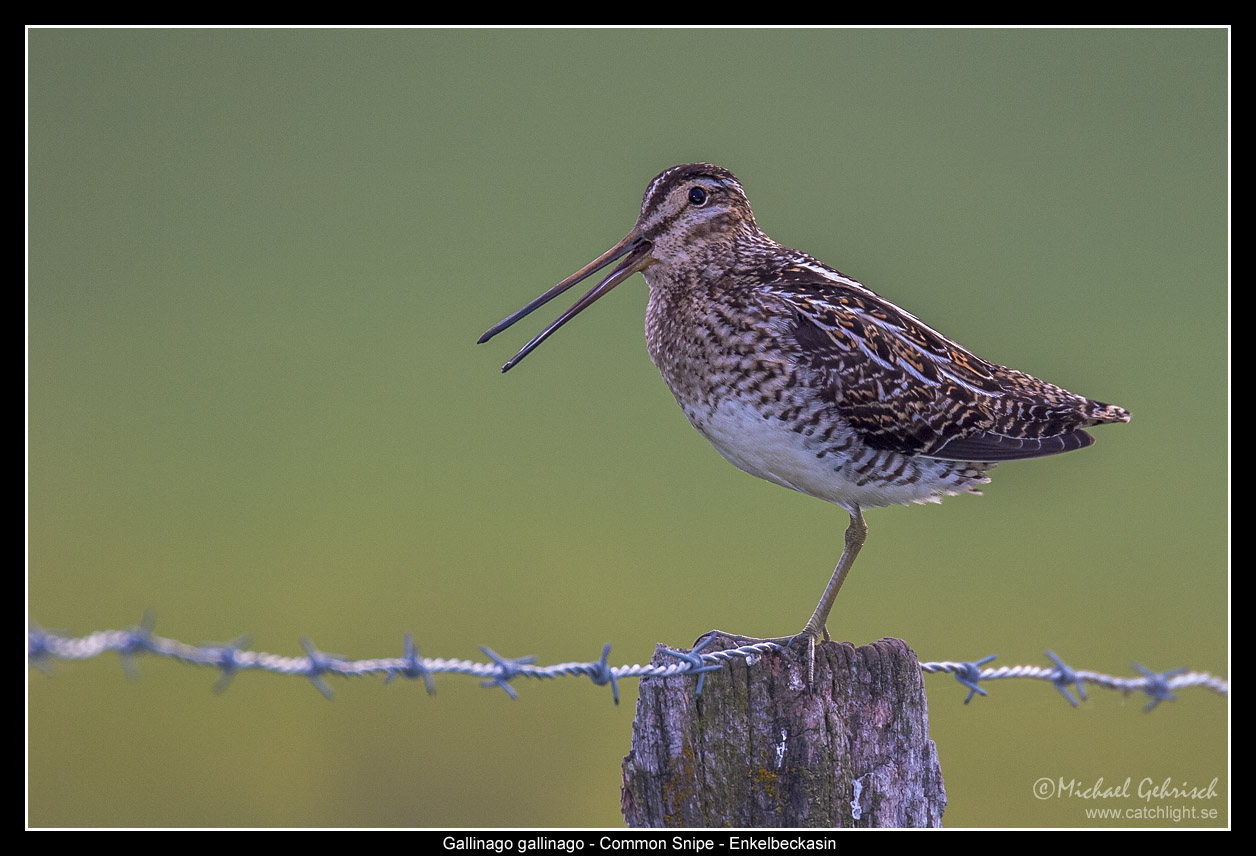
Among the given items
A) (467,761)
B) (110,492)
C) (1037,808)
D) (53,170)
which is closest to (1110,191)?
(1037,808)

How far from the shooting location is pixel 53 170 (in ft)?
38.4

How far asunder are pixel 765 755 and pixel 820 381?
145 cm

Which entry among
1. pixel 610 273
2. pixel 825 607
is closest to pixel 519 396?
pixel 610 273

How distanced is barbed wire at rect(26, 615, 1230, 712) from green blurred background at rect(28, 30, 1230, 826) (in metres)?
0.44

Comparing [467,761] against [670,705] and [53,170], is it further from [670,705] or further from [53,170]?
[53,170]

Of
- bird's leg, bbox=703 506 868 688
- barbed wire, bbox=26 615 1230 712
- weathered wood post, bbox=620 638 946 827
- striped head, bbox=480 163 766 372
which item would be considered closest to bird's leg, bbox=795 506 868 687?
bird's leg, bbox=703 506 868 688

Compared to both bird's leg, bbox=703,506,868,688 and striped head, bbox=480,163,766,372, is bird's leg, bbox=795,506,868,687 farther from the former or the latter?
striped head, bbox=480,163,766,372

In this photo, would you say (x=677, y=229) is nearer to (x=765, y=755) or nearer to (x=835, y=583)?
(x=835, y=583)

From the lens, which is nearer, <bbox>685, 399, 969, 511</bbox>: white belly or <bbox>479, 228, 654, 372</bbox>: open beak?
<bbox>685, 399, 969, 511</bbox>: white belly

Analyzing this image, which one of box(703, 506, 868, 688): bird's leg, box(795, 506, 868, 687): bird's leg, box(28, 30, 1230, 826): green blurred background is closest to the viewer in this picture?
box(703, 506, 868, 688): bird's leg

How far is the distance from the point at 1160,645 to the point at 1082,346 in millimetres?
2716

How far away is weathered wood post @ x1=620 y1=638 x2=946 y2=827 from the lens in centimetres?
336

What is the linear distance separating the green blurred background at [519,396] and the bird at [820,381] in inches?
14.7

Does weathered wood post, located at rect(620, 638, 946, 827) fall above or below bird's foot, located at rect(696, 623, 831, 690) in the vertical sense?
below
